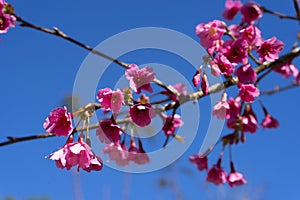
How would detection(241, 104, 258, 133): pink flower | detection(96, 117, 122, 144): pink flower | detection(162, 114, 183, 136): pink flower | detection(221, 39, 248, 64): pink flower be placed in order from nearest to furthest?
detection(96, 117, 122, 144): pink flower < detection(221, 39, 248, 64): pink flower < detection(162, 114, 183, 136): pink flower < detection(241, 104, 258, 133): pink flower

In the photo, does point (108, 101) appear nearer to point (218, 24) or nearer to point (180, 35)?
point (180, 35)

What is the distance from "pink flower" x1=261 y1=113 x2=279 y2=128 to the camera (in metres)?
2.30

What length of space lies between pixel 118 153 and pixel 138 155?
12 cm

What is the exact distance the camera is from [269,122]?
230cm

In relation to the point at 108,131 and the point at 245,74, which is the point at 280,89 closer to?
the point at 245,74

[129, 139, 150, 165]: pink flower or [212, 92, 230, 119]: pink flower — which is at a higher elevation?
[212, 92, 230, 119]: pink flower

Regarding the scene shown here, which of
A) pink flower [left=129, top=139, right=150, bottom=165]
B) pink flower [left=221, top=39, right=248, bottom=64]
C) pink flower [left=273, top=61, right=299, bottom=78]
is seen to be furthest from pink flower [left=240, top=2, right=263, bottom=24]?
pink flower [left=129, top=139, right=150, bottom=165]

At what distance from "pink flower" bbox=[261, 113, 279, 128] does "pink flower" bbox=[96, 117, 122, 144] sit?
1016 mm

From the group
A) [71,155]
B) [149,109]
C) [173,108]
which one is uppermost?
[173,108]

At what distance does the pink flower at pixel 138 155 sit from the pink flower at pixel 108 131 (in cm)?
37

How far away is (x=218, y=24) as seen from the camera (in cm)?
178

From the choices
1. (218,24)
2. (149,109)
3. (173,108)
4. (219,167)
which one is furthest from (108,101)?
(219,167)

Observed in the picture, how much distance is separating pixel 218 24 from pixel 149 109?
20.2 inches

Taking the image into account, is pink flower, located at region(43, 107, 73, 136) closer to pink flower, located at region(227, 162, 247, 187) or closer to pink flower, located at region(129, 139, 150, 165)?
pink flower, located at region(129, 139, 150, 165)
